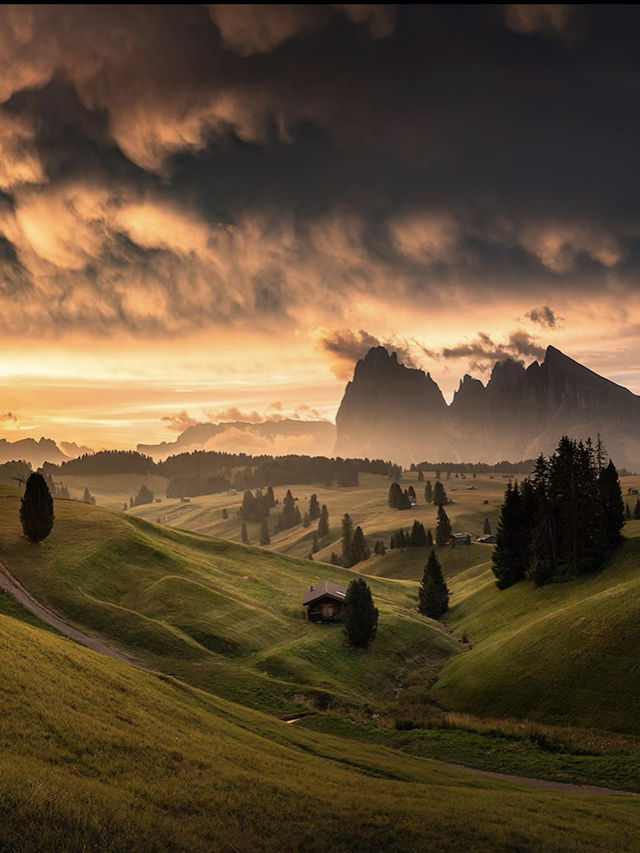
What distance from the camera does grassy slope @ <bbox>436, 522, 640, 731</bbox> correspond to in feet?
149

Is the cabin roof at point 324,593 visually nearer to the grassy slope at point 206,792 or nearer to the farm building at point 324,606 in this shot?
the farm building at point 324,606

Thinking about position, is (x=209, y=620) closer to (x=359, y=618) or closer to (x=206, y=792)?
(x=359, y=618)

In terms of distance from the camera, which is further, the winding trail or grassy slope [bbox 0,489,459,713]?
grassy slope [bbox 0,489,459,713]

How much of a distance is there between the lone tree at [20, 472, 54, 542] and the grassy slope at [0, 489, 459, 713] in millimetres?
2504

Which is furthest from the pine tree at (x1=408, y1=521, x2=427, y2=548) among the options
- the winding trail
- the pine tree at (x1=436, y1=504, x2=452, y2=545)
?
the winding trail

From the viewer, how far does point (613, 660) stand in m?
48.9

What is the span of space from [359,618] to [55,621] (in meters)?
39.1

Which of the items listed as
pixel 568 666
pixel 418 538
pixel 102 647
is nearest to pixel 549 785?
pixel 568 666

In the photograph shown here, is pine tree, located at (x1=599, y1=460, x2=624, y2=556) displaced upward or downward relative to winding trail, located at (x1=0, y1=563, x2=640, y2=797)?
upward

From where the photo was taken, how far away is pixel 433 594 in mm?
102875

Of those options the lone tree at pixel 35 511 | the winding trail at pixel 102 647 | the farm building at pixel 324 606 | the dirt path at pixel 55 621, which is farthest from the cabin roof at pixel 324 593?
the lone tree at pixel 35 511

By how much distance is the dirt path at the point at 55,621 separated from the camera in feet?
180

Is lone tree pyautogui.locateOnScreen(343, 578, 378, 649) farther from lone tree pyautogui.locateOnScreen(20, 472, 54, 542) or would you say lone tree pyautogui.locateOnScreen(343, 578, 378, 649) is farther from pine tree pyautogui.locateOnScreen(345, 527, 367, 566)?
pine tree pyautogui.locateOnScreen(345, 527, 367, 566)

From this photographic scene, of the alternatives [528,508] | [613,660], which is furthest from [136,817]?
[528,508]
